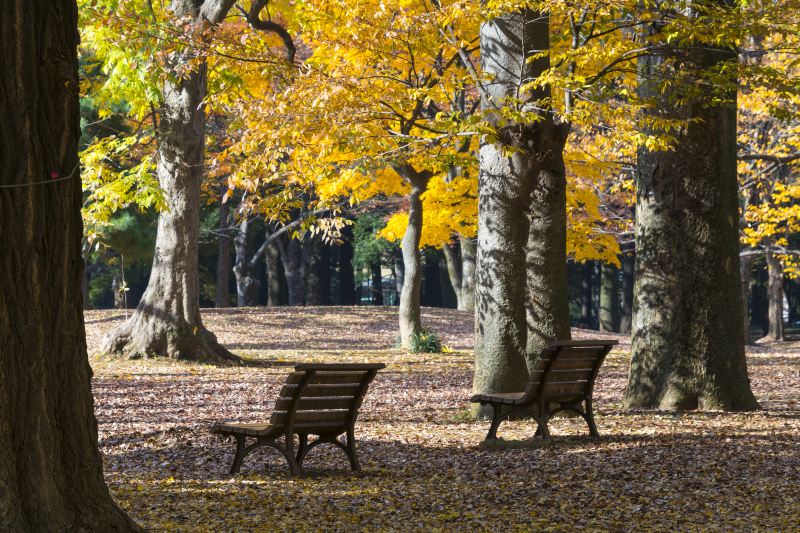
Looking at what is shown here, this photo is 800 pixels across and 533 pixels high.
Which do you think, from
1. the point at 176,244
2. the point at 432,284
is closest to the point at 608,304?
the point at 432,284

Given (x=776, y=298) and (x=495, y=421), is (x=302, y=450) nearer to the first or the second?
(x=495, y=421)

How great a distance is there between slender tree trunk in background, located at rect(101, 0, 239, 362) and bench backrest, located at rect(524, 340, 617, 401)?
388 inches

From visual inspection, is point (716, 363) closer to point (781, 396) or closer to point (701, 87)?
point (701, 87)

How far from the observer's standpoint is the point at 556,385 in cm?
907

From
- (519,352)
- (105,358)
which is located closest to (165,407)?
(519,352)

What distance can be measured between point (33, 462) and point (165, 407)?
787 cm

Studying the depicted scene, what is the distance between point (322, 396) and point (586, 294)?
4430 cm

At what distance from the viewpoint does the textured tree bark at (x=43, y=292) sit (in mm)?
4512

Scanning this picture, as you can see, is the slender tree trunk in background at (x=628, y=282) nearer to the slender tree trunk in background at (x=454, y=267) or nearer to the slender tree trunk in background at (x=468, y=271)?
the slender tree trunk in background at (x=454, y=267)

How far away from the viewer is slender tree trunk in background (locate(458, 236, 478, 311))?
1270 inches

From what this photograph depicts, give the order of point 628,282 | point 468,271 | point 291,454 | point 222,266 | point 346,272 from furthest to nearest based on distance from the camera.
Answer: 1. point 346,272
2. point 628,282
3. point 222,266
4. point 468,271
5. point 291,454

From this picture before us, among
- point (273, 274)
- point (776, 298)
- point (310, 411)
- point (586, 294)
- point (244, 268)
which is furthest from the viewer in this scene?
point (586, 294)

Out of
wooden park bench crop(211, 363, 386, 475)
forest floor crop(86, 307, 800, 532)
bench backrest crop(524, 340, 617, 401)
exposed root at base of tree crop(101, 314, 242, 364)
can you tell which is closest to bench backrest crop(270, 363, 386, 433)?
wooden park bench crop(211, 363, 386, 475)

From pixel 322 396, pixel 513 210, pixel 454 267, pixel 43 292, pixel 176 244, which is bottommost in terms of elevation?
pixel 322 396
